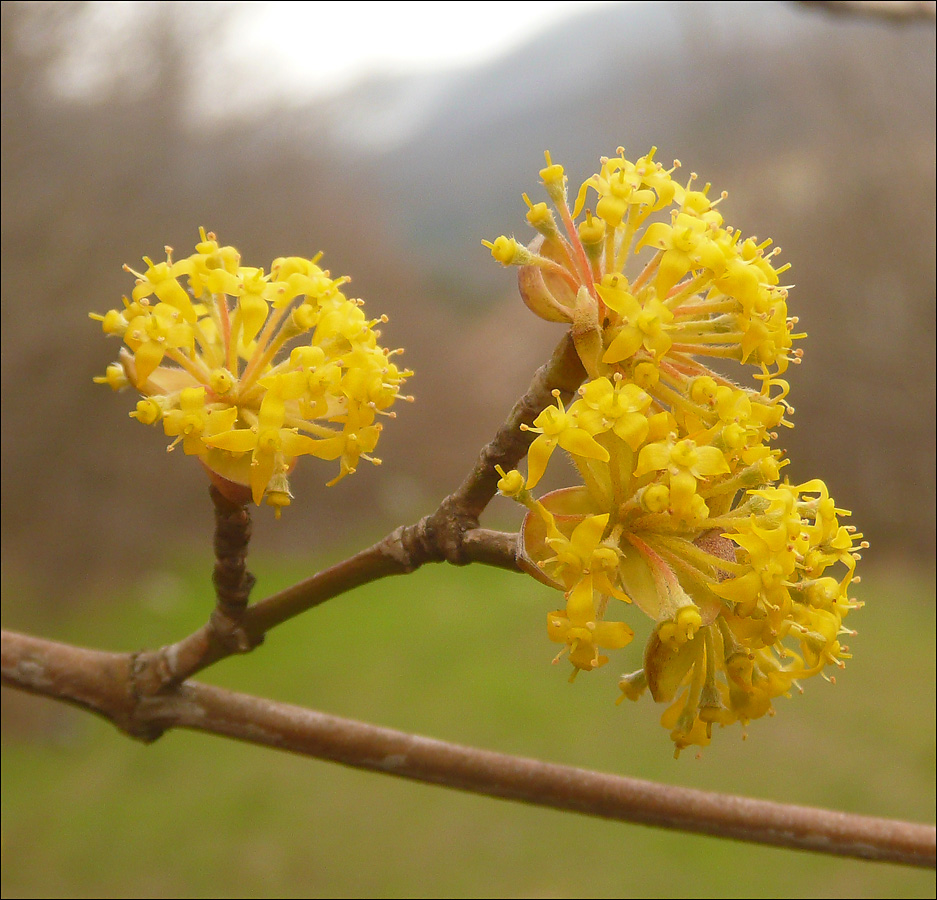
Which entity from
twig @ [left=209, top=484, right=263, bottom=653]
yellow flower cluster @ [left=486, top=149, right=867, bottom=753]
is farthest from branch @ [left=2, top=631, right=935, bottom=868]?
yellow flower cluster @ [left=486, top=149, right=867, bottom=753]

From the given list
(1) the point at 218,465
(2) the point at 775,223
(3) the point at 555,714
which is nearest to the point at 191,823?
(3) the point at 555,714

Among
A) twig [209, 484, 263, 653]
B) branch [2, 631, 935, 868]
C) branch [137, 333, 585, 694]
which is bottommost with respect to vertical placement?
branch [2, 631, 935, 868]

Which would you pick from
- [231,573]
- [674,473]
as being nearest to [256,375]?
[231,573]

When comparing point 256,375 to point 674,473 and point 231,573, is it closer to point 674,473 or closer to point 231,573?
point 231,573

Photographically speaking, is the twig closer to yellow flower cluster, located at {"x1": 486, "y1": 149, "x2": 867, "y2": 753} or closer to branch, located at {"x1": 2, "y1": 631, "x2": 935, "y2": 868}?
branch, located at {"x1": 2, "y1": 631, "x2": 935, "y2": 868}

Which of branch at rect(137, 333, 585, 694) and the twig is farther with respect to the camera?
the twig
